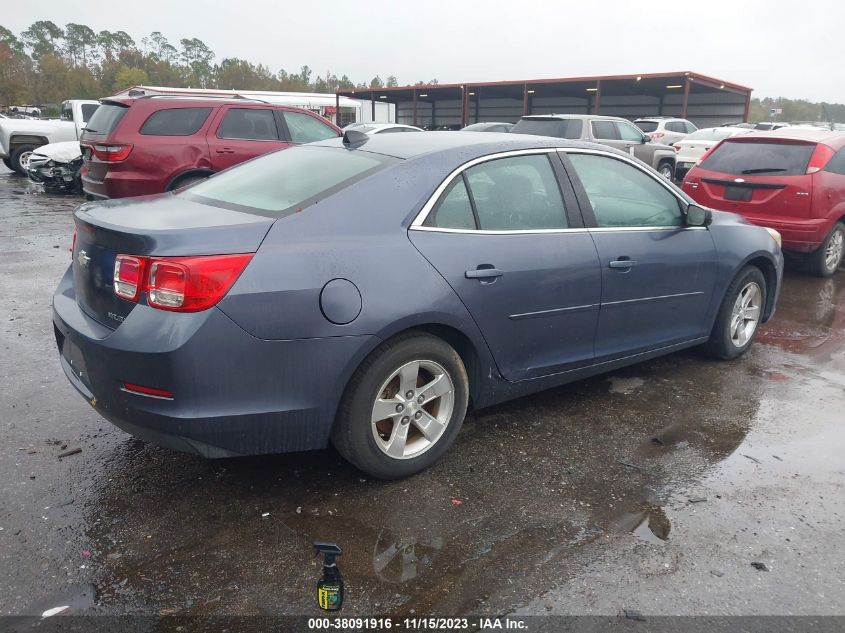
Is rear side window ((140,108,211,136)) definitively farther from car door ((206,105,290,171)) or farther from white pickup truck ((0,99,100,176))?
white pickup truck ((0,99,100,176))

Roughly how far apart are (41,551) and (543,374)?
2.47m

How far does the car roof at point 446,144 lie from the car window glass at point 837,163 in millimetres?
5027

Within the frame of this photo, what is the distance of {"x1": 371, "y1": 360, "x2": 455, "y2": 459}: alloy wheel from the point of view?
3.13m

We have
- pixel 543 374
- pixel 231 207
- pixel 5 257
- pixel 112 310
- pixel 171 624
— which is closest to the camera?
pixel 171 624

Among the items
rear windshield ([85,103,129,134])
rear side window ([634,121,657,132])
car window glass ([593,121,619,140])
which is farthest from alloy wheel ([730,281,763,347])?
rear side window ([634,121,657,132])

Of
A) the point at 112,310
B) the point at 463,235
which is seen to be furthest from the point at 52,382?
the point at 463,235

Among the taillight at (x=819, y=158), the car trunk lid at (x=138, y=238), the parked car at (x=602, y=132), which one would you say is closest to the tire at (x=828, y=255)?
the taillight at (x=819, y=158)

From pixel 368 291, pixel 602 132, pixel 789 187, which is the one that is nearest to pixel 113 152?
pixel 368 291

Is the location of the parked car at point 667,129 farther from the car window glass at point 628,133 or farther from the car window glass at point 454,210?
the car window glass at point 454,210

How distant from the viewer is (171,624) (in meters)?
2.31

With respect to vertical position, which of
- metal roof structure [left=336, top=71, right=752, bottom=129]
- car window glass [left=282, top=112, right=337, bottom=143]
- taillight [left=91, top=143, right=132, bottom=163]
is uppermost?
metal roof structure [left=336, top=71, right=752, bottom=129]

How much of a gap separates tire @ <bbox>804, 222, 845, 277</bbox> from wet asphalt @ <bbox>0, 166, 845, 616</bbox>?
164 inches

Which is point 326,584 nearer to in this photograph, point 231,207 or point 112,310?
point 112,310

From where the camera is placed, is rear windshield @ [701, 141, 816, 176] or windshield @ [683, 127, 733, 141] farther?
windshield @ [683, 127, 733, 141]
